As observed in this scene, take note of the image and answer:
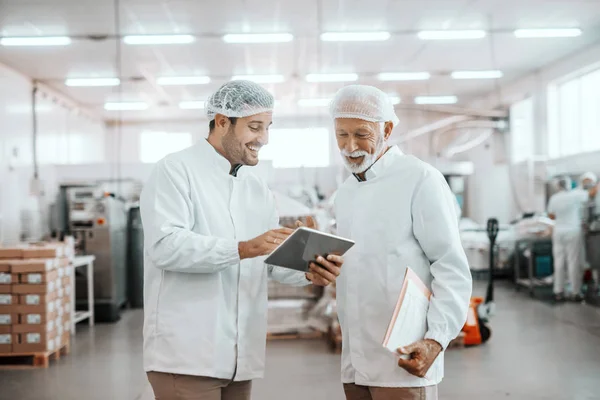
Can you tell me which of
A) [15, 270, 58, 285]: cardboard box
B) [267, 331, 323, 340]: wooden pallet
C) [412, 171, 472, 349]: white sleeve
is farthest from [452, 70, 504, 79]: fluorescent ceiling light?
[412, 171, 472, 349]: white sleeve

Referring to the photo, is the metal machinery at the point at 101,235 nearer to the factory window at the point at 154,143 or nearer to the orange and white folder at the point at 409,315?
the factory window at the point at 154,143

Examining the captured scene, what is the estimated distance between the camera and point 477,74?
21.2 ft

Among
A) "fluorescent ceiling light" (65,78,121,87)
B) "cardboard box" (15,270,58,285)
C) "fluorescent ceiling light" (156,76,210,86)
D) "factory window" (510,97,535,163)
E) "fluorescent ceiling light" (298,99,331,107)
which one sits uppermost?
"fluorescent ceiling light" (156,76,210,86)

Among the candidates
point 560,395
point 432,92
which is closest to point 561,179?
point 432,92

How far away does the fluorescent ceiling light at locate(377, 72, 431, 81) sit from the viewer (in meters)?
6.10

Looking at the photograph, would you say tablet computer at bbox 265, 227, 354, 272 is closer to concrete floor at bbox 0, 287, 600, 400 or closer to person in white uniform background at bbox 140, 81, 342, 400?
person in white uniform background at bbox 140, 81, 342, 400

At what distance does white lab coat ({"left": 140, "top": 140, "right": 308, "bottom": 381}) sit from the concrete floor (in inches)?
89.8

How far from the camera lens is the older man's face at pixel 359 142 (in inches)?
61.5

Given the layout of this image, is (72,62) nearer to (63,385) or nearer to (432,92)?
(63,385)

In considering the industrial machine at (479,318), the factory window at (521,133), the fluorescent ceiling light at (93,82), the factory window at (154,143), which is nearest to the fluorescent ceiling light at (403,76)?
the factory window at (521,133)

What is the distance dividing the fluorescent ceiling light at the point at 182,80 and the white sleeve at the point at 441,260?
4.40 meters

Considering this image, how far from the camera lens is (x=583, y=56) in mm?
6621

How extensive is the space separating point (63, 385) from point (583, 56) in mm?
6252

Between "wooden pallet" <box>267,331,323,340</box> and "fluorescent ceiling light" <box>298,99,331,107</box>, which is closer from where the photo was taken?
A: "wooden pallet" <box>267,331,323,340</box>
